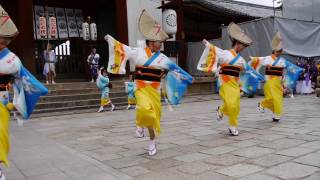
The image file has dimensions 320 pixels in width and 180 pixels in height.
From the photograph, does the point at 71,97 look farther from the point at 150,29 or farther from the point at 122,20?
the point at 150,29

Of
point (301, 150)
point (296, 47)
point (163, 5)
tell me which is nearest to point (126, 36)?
point (163, 5)

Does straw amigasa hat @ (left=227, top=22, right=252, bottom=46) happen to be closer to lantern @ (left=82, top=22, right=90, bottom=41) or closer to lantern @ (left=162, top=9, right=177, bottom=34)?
lantern @ (left=162, top=9, right=177, bottom=34)

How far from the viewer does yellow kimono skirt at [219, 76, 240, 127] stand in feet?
21.5

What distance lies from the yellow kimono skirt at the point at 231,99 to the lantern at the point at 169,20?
9993 mm

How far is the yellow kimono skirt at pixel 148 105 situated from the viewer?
518 centimetres

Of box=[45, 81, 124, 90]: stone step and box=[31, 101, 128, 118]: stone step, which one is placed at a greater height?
box=[45, 81, 124, 90]: stone step

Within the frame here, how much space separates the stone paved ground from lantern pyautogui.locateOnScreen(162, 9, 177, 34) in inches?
328

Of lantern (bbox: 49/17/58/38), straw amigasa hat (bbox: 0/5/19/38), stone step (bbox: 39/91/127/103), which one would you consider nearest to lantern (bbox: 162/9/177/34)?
stone step (bbox: 39/91/127/103)

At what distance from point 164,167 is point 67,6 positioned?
47.0ft

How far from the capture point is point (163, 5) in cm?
1647

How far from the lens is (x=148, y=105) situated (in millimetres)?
5238

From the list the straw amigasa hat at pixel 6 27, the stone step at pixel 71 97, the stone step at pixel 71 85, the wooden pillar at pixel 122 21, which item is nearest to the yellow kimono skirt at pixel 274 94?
the straw amigasa hat at pixel 6 27

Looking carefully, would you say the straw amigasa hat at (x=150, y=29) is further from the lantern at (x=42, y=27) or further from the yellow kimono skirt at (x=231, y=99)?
the lantern at (x=42, y=27)

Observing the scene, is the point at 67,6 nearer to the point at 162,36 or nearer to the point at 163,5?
the point at 163,5
